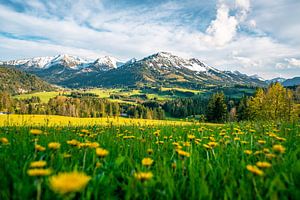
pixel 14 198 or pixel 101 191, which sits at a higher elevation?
pixel 14 198

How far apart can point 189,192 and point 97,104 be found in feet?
412

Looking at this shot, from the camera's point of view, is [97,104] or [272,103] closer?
[272,103]

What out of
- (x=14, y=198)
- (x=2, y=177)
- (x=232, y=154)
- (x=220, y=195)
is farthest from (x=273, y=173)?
(x=2, y=177)

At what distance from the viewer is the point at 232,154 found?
3.28m

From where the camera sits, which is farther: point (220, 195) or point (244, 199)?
point (220, 195)

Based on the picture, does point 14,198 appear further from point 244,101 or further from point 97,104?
point 97,104

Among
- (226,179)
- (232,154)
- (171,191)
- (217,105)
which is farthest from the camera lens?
(217,105)

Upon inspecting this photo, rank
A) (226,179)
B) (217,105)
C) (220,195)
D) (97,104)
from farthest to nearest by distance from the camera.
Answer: (97,104), (217,105), (226,179), (220,195)

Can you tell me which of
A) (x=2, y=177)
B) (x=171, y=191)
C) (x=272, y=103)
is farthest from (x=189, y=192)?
(x=272, y=103)

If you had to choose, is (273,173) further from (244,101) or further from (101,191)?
(244,101)

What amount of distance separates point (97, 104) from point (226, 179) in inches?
4942

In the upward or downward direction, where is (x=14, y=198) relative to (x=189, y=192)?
upward

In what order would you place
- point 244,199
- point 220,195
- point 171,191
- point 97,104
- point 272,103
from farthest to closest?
point 97,104 < point 272,103 < point 220,195 < point 171,191 < point 244,199

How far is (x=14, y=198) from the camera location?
147 cm
